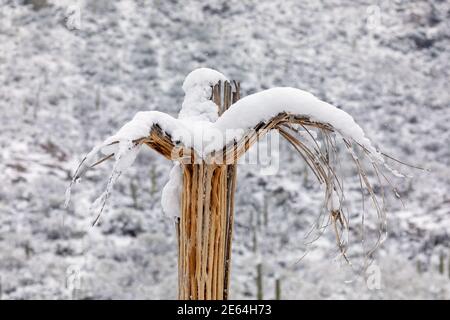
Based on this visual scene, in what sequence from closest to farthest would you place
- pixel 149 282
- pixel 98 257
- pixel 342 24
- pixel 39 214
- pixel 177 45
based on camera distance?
pixel 149 282, pixel 98 257, pixel 39 214, pixel 177 45, pixel 342 24

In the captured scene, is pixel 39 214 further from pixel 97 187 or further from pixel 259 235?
pixel 259 235

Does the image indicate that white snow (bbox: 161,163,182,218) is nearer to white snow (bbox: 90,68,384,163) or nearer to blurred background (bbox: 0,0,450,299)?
white snow (bbox: 90,68,384,163)

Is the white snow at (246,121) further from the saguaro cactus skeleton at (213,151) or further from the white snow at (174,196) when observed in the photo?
the white snow at (174,196)

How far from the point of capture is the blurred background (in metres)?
5.27

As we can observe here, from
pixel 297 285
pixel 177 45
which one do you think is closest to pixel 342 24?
pixel 177 45

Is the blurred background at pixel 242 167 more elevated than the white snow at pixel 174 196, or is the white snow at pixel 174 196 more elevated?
the blurred background at pixel 242 167

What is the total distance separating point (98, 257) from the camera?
17.9 feet

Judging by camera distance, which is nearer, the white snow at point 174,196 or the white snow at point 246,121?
the white snow at point 246,121

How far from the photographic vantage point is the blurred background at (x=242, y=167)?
5.27 metres

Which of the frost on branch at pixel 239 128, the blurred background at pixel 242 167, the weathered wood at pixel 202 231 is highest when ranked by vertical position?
the blurred background at pixel 242 167

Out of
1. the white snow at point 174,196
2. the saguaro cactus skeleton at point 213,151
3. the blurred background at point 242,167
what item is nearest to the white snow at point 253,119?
the saguaro cactus skeleton at point 213,151

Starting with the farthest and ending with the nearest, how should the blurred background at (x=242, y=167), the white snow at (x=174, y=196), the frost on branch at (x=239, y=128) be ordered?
the blurred background at (x=242, y=167) → the white snow at (x=174, y=196) → the frost on branch at (x=239, y=128)

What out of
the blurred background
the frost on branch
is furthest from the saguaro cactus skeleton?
the blurred background

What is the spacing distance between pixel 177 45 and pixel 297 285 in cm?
644
